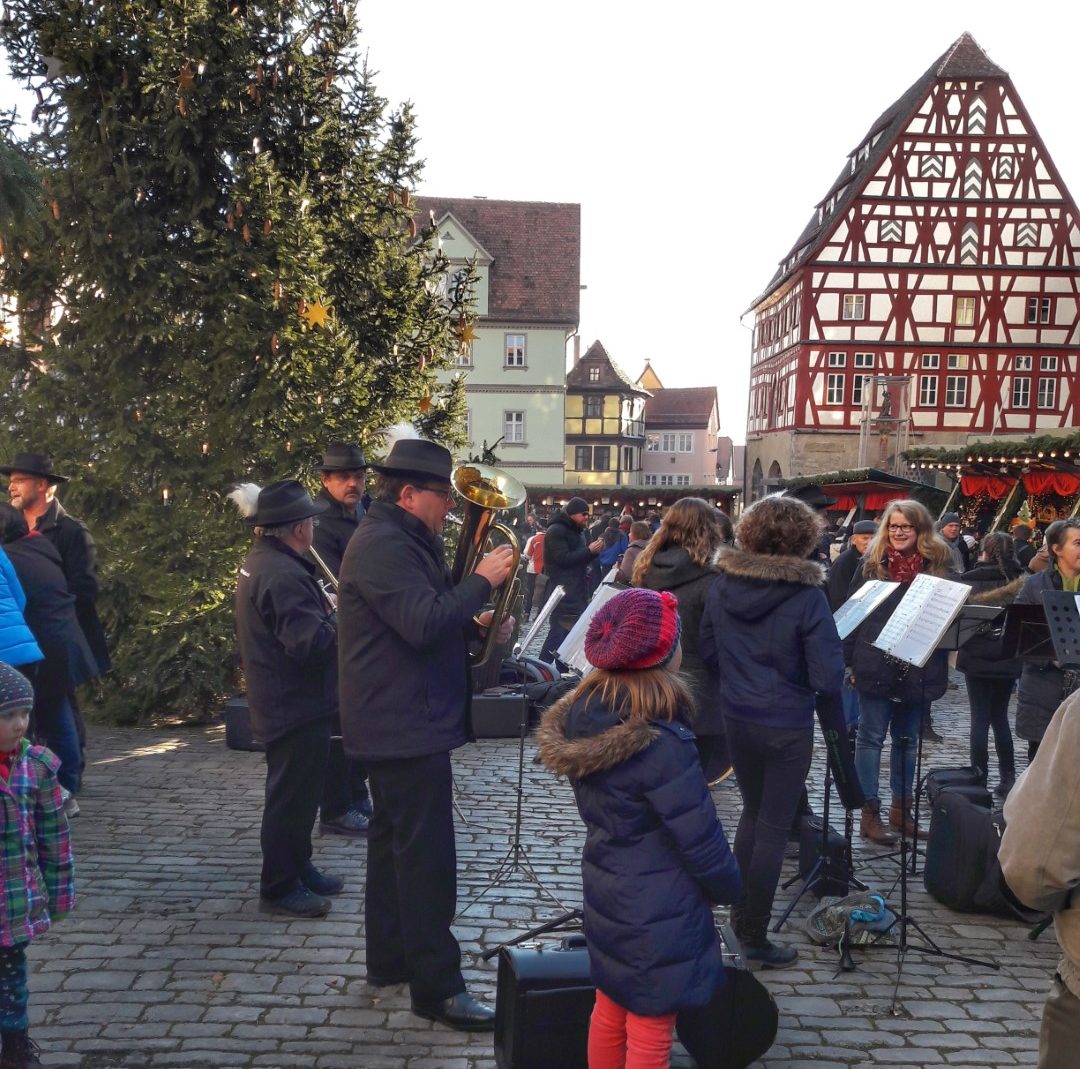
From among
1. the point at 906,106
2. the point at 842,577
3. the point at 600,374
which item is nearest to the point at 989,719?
the point at 842,577

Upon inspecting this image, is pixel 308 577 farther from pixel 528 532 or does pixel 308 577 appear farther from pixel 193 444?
pixel 528 532

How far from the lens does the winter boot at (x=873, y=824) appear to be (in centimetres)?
655

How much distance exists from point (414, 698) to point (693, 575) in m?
2.55

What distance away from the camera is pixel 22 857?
354cm

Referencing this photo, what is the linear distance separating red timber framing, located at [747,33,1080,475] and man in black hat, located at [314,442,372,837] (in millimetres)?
36925

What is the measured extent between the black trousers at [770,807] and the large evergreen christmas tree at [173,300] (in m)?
5.78

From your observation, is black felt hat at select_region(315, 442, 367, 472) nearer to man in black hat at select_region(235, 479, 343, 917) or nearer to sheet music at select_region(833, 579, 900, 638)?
man in black hat at select_region(235, 479, 343, 917)

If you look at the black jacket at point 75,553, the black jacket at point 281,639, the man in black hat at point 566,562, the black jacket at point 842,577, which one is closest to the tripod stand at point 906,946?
the black jacket at point 281,639

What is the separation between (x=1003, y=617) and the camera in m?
5.99

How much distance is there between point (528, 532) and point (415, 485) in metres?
19.5

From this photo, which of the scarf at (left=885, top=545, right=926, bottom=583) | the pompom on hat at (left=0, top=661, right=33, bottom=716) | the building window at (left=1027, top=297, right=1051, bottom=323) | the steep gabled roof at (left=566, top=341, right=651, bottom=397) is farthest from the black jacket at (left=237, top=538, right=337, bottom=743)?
the steep gabled roof at (left=566, top=341, right=651, bottom=397)

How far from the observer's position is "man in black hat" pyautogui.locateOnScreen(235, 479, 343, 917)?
16.4ft

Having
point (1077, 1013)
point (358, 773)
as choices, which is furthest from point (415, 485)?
point (358, 773)

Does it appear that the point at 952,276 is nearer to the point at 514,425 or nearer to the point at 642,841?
the point at 514,425
